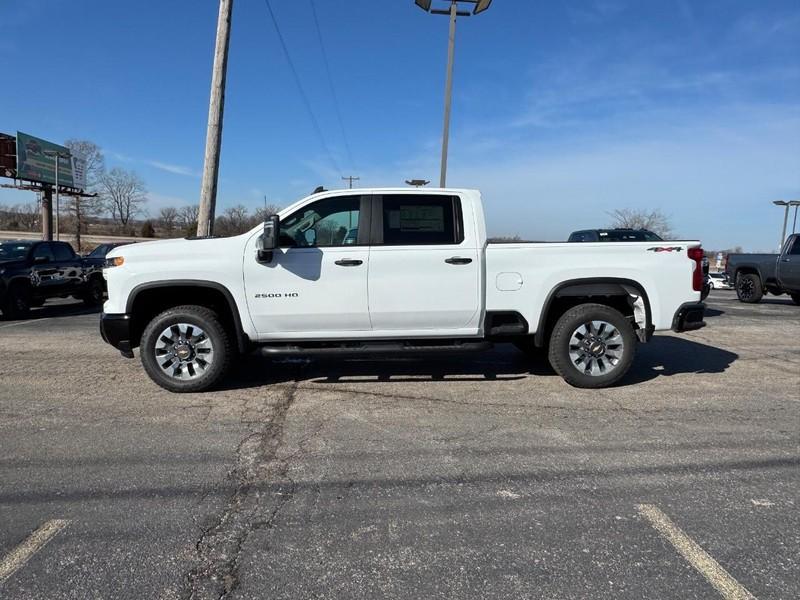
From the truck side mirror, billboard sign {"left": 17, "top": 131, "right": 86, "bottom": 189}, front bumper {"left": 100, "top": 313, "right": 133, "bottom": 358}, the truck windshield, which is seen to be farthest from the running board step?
billboard sign {"left": 17, "top": 131, "right": 86, "bottom": 189}

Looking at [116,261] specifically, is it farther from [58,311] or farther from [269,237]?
[58,311]

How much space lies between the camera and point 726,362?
7.16 metres

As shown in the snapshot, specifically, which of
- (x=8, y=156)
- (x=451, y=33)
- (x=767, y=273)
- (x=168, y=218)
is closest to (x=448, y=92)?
(x=451, y=33)

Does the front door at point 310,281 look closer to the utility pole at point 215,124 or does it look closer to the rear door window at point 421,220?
the rear door window at point 421,220

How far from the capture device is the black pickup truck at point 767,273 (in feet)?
44.0

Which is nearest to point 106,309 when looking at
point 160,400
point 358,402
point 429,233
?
point 160,400

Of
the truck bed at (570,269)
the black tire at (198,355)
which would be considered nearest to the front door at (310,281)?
the black tire at (198,355)

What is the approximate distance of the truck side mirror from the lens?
510 centimetres

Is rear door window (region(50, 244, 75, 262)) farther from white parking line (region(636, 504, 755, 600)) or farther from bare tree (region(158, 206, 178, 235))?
bare tree (region(158, 206, 178, 235))

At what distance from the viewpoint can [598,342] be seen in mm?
5668

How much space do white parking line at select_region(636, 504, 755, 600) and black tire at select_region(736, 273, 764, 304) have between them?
14.2 m

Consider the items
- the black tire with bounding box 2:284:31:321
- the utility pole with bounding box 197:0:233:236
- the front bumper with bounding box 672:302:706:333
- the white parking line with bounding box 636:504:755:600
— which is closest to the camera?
the white parking line with bounding box 636:504:755:600

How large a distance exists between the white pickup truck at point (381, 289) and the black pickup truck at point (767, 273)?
1007 cm

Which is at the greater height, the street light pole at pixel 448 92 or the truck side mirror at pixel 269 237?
the street light pole at pixel 448 92
